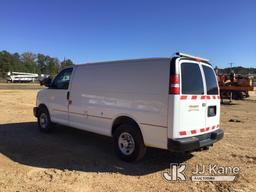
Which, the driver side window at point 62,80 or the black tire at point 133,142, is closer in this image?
the black tire at point 133,142

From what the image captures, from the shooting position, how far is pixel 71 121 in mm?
8062

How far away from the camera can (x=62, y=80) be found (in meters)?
8.56

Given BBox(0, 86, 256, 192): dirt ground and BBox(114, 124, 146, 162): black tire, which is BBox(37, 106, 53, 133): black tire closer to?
BBox(0, 86, 256, 192): dirt ground

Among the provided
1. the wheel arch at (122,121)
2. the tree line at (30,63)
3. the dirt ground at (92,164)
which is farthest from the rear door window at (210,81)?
the tree line at (30,63)

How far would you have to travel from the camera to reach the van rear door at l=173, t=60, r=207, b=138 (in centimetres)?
549

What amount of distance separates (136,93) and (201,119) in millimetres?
1433

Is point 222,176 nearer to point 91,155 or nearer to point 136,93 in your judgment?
point 136,93

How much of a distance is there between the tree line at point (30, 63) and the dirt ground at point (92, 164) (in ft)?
369

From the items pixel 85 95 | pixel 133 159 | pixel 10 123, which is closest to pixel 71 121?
pixel 85 95

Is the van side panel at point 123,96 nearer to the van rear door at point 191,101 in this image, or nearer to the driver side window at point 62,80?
the van rear door at point 191,101

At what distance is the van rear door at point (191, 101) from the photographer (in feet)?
18.0

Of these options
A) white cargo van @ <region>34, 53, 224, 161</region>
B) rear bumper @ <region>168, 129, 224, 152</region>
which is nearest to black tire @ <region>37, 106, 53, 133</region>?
white cargo van @ <region>34, 53, 224, 161</region>

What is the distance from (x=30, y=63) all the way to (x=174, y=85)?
152 metres

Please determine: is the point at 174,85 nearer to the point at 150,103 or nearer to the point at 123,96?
the point at 150,103
